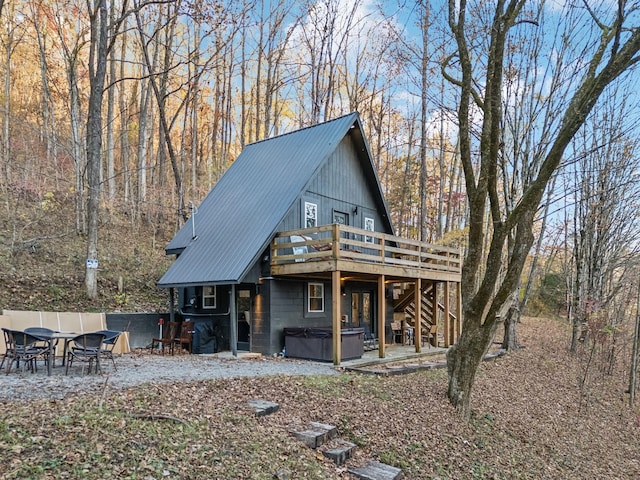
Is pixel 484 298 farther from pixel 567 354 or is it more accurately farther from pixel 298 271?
pixel 567 354

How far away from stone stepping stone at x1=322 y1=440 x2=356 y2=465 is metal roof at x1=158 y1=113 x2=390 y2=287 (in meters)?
5.85

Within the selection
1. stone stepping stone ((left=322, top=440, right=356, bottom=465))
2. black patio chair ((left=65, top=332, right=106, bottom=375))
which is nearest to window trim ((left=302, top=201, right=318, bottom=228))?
black patio chair ((left=65, top=332, right=106, bottom=375))

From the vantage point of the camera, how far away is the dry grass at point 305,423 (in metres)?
4.04

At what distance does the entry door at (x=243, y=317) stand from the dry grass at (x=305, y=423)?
385 centimetres

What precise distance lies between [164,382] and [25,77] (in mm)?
27395

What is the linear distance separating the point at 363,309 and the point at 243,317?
17.3 feet

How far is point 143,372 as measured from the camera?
26.9ft

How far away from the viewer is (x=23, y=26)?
61.9 ft

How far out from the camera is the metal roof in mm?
11688

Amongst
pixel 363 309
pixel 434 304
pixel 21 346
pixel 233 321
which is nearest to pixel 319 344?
pixel 233 321

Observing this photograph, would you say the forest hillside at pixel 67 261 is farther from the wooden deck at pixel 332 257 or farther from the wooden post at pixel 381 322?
the wooden post at pixel 381 322

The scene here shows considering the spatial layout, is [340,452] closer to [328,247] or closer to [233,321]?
[233,321]

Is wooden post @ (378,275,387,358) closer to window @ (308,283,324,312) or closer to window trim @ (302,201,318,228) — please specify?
window @ (308,283,324,312)

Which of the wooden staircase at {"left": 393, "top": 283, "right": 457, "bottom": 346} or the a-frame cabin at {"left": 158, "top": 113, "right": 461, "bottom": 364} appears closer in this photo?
the a-frame cabin at {"left": 158, "top": 113, "right": 461, "bottom": 364}
